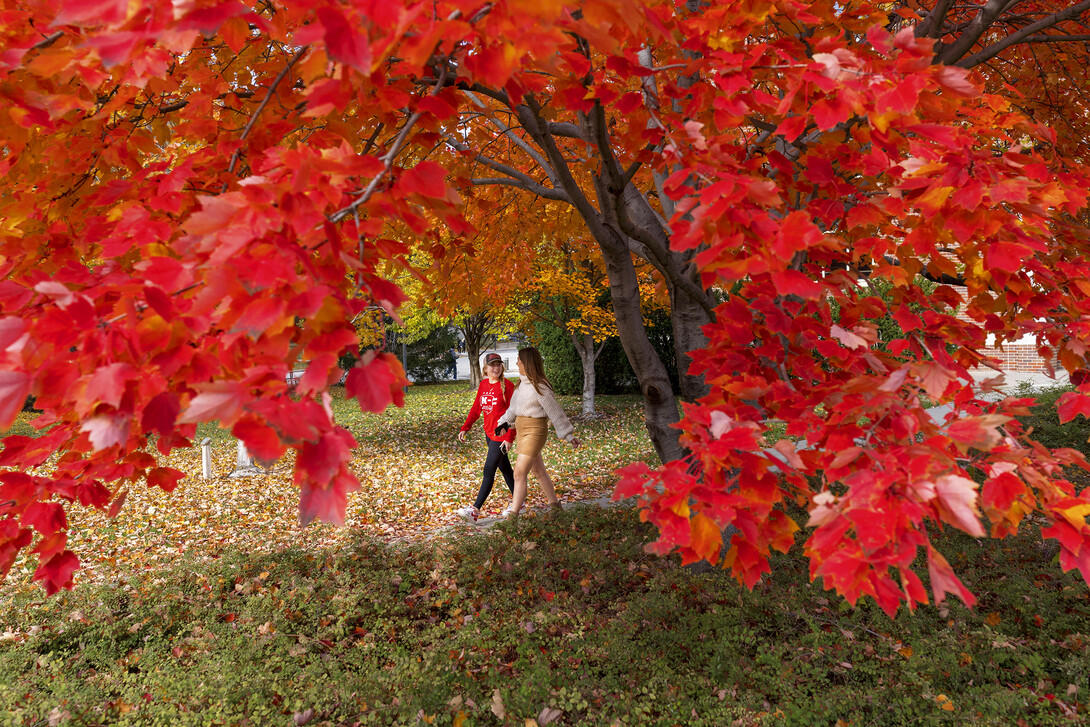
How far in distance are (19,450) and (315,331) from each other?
4.56ft

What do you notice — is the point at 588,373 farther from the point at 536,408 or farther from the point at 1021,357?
the point at 1021,357

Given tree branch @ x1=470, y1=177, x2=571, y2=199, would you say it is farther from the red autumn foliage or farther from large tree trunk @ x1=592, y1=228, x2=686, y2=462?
the red autumn foliage

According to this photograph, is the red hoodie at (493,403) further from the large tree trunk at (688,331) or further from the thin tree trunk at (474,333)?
the thin tree trunk at (474,333)

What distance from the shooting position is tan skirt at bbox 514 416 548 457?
6012 mm

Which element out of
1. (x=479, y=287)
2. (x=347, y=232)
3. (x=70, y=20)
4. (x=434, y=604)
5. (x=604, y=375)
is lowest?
(x=604, y=375)

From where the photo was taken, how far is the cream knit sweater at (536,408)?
5766 mm

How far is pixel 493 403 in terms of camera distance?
630 cm

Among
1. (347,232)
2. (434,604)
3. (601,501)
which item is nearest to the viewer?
(347,232)

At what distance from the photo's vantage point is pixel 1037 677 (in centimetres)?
278

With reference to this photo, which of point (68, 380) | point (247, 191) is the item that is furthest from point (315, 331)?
point (68, 380)

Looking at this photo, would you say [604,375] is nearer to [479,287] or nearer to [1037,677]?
[479,287]

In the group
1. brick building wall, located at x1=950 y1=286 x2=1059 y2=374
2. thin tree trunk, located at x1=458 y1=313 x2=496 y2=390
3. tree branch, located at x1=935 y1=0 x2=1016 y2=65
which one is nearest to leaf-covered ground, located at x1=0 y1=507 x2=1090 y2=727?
tree branch, located at x1=935 y1=0 x2=1016 y2=65

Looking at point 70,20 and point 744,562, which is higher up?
point 70,20

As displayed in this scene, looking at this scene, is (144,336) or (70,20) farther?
(144,336)
